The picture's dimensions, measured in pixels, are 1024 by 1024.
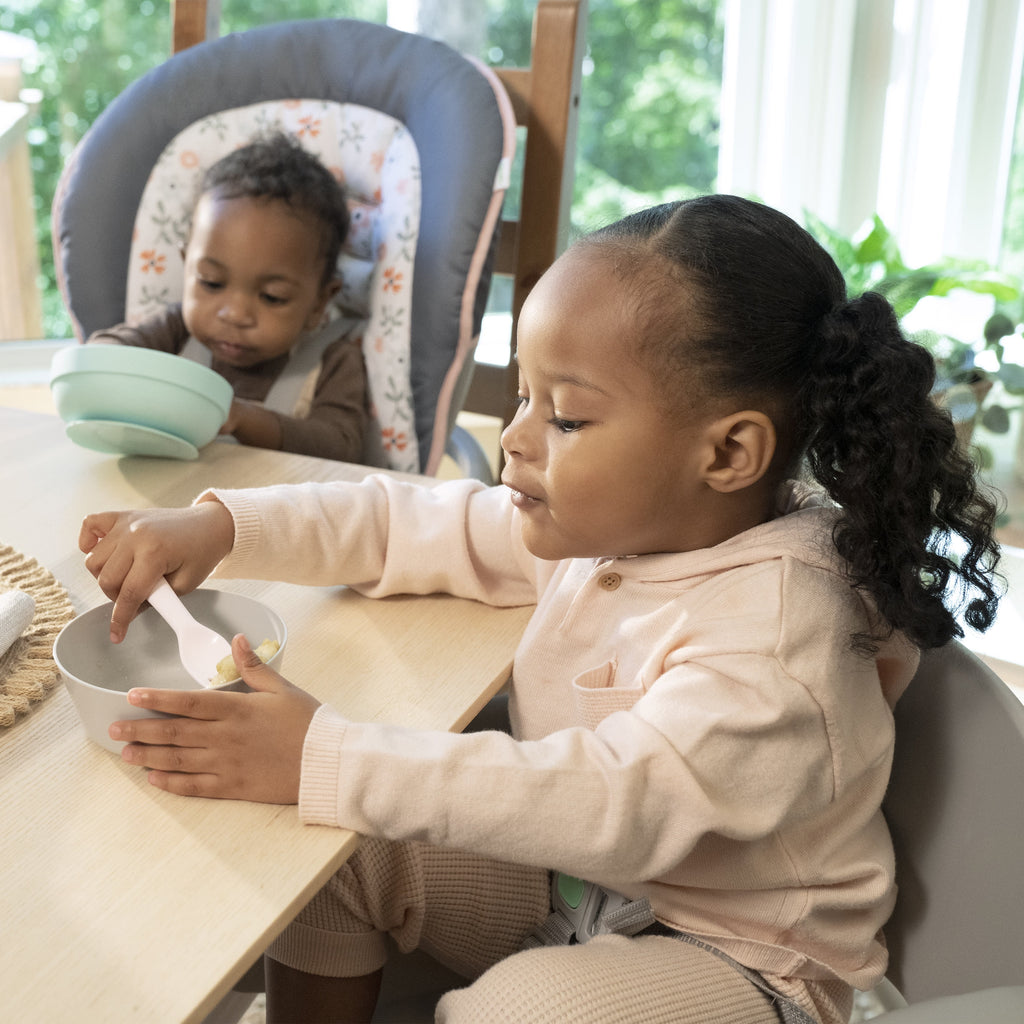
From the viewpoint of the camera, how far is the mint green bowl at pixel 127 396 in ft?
3.55

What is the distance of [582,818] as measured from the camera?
2.24 ft

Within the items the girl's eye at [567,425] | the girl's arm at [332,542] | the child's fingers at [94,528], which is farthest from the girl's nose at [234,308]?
the girl's eye at [567,425]

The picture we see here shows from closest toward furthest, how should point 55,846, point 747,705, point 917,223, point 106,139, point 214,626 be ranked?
point 55,846 < point 747,705 < point 214,626 < point 106,139 < point 917,223

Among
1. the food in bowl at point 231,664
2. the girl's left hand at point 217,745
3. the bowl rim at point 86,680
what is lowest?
the girl's left hand at point 217,745

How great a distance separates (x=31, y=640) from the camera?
2.58 feet

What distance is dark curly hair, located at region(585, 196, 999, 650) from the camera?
0.74 m

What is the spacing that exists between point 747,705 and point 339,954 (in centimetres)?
40

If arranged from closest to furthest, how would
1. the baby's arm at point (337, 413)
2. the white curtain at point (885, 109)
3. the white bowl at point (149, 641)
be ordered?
the white bowl at point (149, 641) → the baby's arm at point (337, 413) → the white curtain at point (885, 109)

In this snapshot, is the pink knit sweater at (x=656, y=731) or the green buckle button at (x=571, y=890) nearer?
the pink knit sweater at (x=656, y=731)

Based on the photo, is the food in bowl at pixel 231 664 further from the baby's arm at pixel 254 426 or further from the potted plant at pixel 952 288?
the potted plant at pixel 952 288

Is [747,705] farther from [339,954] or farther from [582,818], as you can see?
[339,954]

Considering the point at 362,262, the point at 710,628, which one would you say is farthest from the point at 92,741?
the point at 362,262

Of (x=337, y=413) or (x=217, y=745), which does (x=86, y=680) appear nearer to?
(x=217, y=745)

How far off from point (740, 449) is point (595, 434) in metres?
0.11
